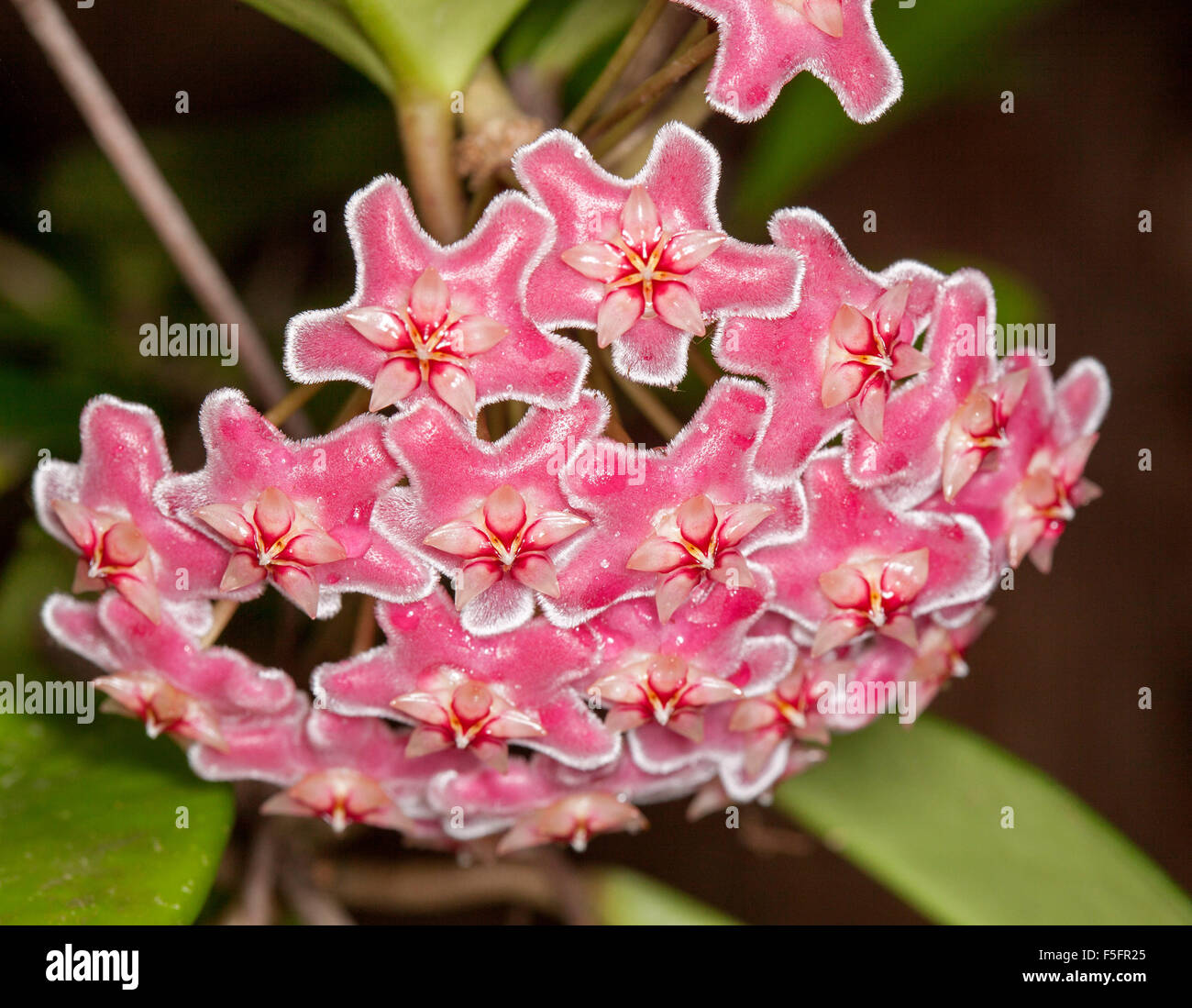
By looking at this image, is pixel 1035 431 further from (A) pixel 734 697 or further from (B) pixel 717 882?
(B) pixel 717 882

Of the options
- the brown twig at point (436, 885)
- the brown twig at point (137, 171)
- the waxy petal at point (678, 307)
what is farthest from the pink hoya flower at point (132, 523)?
the brown twig at point (436, 885)

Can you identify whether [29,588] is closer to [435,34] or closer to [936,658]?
[435,34]

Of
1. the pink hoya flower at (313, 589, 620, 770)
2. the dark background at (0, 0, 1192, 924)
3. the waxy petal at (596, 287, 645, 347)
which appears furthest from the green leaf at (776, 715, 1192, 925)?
the waxy petal at (596, 287, 645, 347)

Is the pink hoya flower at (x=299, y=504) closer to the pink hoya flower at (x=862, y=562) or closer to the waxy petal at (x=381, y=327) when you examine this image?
the waxy petal at (x=381, y=327)

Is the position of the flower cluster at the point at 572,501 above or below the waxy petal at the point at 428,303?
below

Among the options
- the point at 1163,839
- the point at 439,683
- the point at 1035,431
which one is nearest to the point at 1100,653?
the point at 1163,839

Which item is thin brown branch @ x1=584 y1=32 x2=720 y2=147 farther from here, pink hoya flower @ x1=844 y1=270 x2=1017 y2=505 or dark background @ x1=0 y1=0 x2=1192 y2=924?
dark background @ x1=0 y1=0 x2=1192 y2=924
